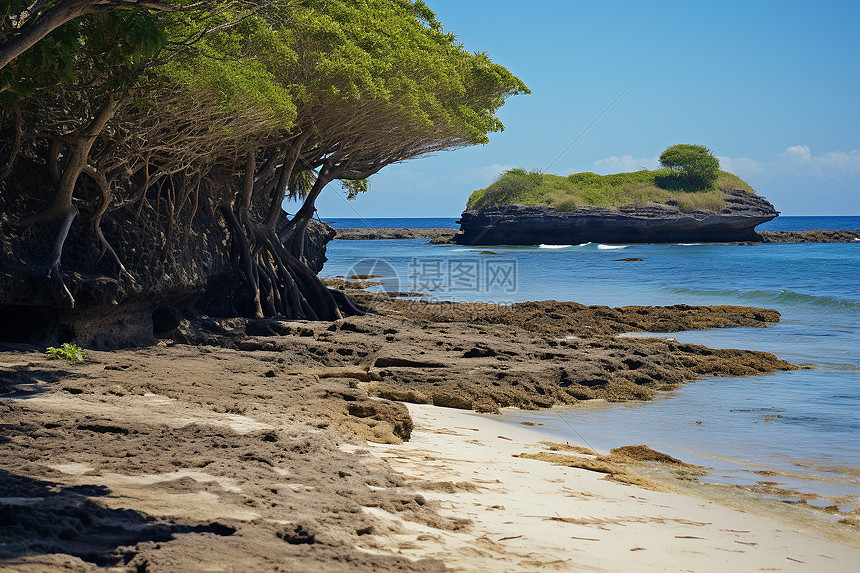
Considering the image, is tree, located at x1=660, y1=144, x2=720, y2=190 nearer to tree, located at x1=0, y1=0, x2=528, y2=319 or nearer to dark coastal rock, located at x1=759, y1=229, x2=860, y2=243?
dark coastal rock, located at x1=759, y1=229, x2=860, y2=243

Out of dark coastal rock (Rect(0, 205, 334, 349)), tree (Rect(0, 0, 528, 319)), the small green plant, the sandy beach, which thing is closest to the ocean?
the sandy beach

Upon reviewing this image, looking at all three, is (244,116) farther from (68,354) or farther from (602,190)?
(602,190)

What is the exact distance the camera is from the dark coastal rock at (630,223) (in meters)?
67.1

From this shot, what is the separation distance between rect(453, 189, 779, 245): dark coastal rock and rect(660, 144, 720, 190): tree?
285cm

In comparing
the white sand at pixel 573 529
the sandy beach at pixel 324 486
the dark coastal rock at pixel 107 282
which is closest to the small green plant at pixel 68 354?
the sandy beach at pixel 324 486

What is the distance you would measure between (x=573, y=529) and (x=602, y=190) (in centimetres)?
6978

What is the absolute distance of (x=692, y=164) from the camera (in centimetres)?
7250

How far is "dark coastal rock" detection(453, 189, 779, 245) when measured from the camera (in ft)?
220

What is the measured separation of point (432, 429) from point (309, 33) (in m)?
8.67

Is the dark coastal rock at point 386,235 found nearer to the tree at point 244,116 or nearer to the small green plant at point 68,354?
the tree at point 244,116

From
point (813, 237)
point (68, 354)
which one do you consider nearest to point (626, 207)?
point (813, 237)

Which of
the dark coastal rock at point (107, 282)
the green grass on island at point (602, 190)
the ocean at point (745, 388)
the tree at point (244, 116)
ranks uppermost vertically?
the green grass on island at point (602, 190)

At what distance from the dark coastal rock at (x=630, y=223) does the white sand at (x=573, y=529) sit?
63.3 metres

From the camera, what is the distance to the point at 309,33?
44.2ft
